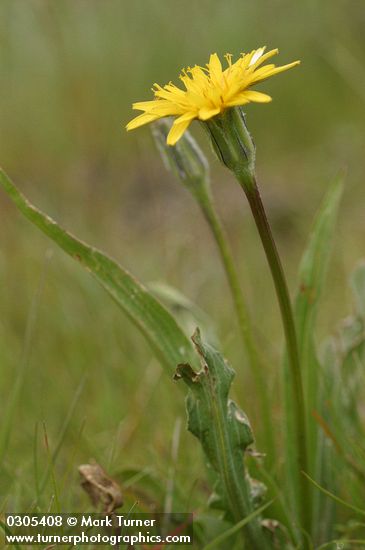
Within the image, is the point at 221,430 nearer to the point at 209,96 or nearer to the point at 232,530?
the point at 232,530

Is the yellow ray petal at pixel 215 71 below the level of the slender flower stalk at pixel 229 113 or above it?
above

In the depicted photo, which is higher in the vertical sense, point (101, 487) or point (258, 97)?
point (258, 97)

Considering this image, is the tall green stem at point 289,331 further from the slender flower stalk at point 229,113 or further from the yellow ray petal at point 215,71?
the yellow ray petal at point 215,71

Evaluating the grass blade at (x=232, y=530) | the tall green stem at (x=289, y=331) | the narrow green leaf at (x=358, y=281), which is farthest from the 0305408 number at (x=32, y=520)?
the narrow green leaf at (x=358, y=281)

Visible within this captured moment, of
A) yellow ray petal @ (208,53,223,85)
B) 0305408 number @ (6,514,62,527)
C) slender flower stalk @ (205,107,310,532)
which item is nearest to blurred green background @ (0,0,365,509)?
0305408 number @ (6,514,62,527)

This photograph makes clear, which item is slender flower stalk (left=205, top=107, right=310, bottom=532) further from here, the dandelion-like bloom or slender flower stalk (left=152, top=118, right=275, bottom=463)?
slender flower stalk (left=152, top=118, right=275, bottom=463)

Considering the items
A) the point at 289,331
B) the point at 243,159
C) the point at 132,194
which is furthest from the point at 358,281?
the point at 132,194
